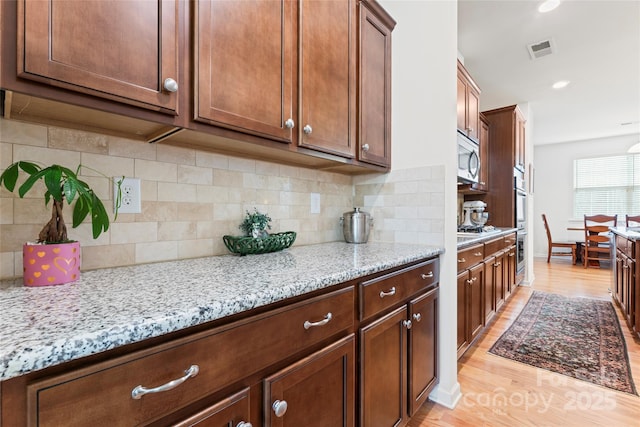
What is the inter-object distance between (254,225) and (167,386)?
2.91 feet

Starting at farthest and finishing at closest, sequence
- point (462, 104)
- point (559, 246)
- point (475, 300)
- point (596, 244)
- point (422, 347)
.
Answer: point (559, 246), point (596, 244), point (462, 104), point (475, 300), point (422, 347)

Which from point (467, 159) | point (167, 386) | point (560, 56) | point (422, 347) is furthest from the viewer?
point (560, 56)

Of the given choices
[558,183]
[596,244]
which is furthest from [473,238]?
[558,183]

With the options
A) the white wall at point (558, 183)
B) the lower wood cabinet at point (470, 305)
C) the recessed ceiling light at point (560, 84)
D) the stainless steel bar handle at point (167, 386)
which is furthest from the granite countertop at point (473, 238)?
the white wall at point (558, 183)

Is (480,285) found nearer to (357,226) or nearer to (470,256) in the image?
(470,256)

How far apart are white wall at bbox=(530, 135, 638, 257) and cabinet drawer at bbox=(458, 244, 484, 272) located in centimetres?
636

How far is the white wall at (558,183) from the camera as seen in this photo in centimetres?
682

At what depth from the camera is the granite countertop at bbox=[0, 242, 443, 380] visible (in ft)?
1.51

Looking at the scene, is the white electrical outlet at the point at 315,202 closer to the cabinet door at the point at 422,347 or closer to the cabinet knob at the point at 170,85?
the cabinet door at the point at 422,347

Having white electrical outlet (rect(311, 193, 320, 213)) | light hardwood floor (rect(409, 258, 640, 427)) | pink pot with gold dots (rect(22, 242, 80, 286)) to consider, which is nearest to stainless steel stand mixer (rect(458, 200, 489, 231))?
light hardwood floor (rect(409, 258, 640, 427))

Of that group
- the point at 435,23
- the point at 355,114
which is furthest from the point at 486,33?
the point at 355,114

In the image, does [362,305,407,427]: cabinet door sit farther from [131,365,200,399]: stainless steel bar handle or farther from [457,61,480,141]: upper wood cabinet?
[457,61,480,141]: upper wood cabinet

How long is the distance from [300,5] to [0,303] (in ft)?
4.63

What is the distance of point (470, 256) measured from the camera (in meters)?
2.13
